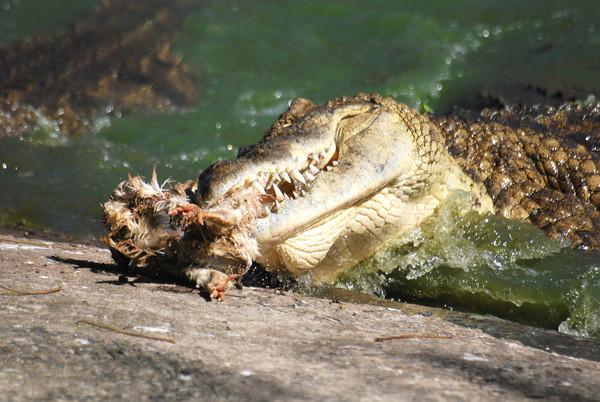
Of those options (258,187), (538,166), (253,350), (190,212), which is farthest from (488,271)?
(253,350)

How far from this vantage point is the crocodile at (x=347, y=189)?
134 inches

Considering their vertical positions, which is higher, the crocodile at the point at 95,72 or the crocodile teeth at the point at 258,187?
the crocodile at the point at 95,72

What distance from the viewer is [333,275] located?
4359mm

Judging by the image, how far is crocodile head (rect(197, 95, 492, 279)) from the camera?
11.6 feet

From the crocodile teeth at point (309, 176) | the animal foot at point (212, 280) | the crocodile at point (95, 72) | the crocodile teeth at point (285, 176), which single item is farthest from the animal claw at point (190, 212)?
the crocodile at point (95, 72)

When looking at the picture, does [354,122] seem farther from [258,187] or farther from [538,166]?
[538,166]

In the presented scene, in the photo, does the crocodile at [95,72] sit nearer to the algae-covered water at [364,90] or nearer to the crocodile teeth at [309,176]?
the algae-covered water at [364,90]

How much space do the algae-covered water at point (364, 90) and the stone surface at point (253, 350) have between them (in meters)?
0.82

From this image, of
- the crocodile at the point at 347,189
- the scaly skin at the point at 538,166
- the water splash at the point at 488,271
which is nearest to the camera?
the crocodile at the point at 347,189

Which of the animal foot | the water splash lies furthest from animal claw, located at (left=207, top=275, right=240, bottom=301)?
the water splash

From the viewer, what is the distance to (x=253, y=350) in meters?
2.71

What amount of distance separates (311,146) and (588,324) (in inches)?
54.8

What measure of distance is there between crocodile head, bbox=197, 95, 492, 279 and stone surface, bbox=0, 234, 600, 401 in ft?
1.13

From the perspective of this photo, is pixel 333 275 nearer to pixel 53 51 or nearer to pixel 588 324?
pixel 588 324
